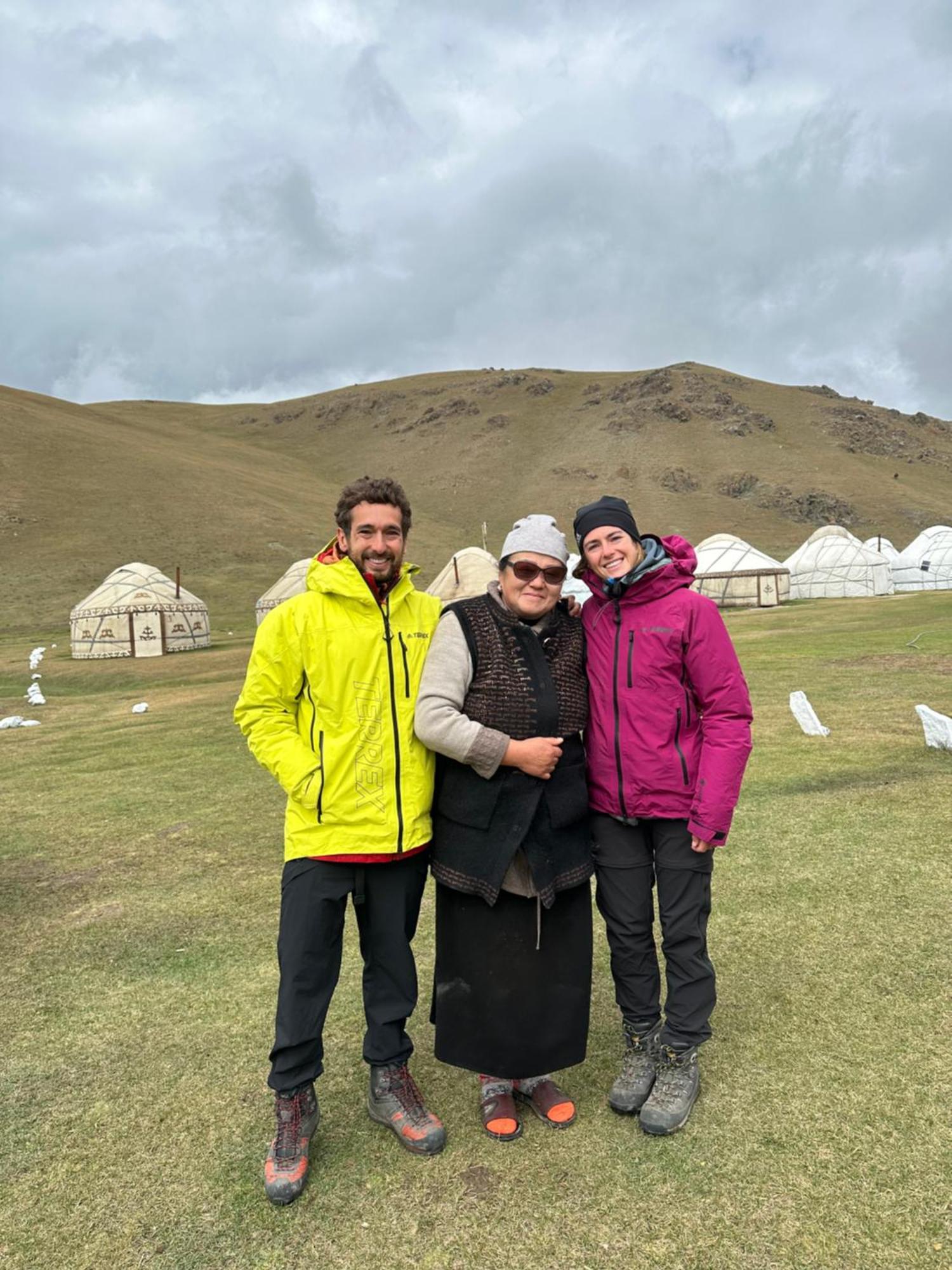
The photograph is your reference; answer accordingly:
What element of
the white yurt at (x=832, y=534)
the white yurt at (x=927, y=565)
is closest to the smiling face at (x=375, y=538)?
the white yurt at (x=832, y=534)

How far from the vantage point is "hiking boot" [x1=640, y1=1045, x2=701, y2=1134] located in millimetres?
2357

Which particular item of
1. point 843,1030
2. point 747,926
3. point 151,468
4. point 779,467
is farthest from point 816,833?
point 779,467

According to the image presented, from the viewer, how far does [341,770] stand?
2357 mm

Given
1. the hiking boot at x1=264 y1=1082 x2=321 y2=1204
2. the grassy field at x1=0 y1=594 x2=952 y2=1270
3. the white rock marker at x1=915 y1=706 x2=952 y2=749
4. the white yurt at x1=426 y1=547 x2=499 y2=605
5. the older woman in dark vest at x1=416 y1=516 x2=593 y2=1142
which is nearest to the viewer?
the grassy field at x1=0 y1=594 x2=952 y2=1270

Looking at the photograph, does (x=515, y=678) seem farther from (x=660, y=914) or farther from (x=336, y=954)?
(x=336, y=954)

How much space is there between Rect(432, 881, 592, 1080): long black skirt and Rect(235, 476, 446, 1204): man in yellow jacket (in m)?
0.18

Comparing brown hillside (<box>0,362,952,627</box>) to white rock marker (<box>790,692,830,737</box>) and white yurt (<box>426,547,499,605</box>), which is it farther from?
white rock marker (<box>790,692,830,737</box>)

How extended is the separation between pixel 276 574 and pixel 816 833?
43.3 meters

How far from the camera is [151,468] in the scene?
211ft

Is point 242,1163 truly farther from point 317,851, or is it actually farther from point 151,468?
point 151,468

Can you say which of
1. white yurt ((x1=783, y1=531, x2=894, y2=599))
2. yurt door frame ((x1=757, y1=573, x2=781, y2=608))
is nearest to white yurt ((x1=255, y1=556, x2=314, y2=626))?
yurt door frame ((x1=757, y1=573, x2=781, y2=608))

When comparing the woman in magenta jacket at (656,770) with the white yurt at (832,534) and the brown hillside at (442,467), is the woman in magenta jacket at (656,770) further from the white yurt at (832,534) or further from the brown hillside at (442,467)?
the white yurt at (832,534)

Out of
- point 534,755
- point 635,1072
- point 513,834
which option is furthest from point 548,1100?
point 534,755

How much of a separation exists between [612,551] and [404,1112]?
1856 mm
